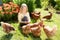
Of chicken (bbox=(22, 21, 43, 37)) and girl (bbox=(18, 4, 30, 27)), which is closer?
chicken (bbox=(22, 21, 43, 37))

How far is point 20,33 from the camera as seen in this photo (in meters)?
7.25

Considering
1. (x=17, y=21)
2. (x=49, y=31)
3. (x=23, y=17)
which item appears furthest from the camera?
(x=17, y=21)

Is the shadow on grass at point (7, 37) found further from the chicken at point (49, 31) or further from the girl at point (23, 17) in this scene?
the chicken at point (49, 31)

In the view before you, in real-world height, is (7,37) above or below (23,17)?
below

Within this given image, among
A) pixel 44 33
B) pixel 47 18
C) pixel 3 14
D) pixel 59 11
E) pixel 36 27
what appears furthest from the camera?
pixel 59 11

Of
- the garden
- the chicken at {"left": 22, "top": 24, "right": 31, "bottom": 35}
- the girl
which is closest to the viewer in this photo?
the chicken at {"left": 22, "top": 24, "right": 31, "bottom": 35}

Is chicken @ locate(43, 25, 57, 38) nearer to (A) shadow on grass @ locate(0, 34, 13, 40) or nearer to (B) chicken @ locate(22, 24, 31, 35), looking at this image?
(B) chicken @ locate(22, 24, 31, 35)

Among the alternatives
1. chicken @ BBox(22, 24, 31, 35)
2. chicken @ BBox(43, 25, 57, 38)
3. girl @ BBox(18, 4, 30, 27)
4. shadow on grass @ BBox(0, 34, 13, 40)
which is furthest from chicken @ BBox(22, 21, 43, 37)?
shadow on grass @ BBox(0, 34, 13, 40)

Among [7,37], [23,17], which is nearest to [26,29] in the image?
[23,17]

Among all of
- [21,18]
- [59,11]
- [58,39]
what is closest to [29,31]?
[21,18]

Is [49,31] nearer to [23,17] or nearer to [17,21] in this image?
[23,17]

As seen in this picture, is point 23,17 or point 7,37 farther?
point 23,17

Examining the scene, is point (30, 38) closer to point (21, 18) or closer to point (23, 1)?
point (21, 18)

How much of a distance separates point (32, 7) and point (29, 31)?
2246 millimetres
